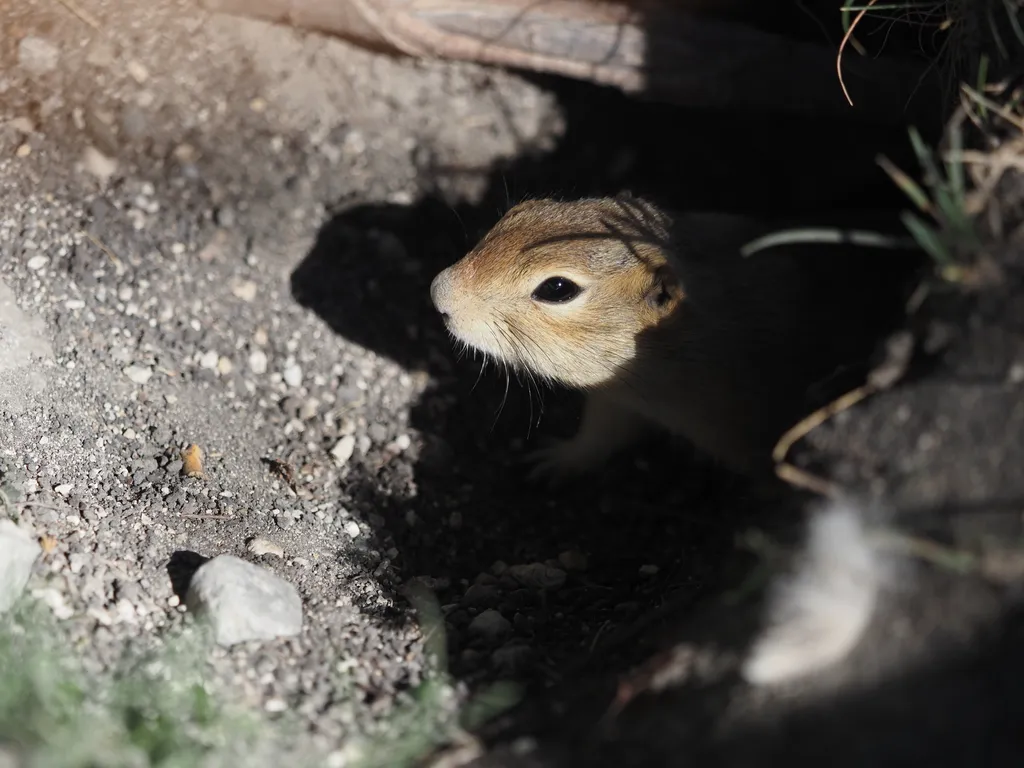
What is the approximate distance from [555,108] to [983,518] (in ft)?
10.7

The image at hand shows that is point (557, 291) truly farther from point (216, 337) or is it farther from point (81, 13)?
point (81, 13)

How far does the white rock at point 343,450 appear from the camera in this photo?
385cm

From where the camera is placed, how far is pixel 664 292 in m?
3.58

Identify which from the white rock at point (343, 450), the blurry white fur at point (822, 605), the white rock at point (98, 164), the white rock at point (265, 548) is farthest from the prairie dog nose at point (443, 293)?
the blurry white fur at point (822, 605)

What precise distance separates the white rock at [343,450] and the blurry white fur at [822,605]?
197 cm

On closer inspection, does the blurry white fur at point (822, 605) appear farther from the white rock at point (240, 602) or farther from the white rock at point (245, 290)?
the white rock at point (245, 290)

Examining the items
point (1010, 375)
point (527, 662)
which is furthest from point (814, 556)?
point (527, 662)

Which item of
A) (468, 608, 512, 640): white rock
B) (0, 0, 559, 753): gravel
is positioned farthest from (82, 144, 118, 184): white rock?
(468, 608, 512, 640): white rock

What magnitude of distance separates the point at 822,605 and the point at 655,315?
1.57 meters

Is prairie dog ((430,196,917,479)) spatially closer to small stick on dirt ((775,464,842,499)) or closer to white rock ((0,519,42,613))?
small stick on dirt ((775,464,842,499))

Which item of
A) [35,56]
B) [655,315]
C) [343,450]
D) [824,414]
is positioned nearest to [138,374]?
[343,450]

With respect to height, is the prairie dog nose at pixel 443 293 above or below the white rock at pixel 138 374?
above

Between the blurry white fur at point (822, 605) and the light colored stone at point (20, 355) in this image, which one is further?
the light colored stone at point (20, 355)

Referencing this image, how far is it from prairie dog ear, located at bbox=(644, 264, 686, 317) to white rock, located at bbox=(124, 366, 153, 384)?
5.88 feet
